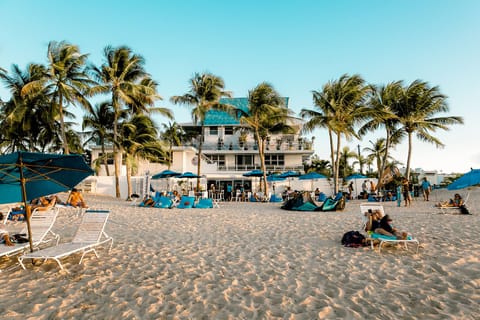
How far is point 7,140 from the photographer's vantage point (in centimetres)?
2650

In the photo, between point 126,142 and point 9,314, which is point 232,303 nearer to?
point 9,314

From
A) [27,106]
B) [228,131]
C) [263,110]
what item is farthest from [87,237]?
[228,131]

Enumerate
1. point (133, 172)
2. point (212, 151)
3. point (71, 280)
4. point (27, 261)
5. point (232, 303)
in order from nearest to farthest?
point (232, 303)
point (71, 280)
point (27, 261)
point (133, 172)
point (212, 151)

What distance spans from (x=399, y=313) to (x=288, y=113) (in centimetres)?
2026

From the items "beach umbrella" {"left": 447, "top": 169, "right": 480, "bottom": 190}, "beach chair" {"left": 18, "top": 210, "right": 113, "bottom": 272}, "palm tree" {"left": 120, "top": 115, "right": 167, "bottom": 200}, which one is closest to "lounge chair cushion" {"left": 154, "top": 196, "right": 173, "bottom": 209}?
"palm tree" {"left": 120, "top": 115, "right": 167, "bottom": 200}

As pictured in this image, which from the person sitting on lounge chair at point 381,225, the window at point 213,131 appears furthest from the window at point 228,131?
the person sitting on lounge chair at point 381,225

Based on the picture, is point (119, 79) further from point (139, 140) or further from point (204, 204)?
point (204, 204)

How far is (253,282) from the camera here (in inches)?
166

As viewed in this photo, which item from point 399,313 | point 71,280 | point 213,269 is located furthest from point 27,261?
point 399,313

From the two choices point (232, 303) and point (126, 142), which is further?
point (126, 142)

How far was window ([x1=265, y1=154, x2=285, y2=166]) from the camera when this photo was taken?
32031mm

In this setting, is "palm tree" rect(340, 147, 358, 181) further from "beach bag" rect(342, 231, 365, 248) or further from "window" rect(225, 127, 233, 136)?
"beach bag" rect(342, 231, 365, 248)

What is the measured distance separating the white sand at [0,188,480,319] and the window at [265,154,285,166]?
25.1 meters

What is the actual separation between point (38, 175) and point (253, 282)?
4.47 meters
